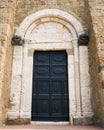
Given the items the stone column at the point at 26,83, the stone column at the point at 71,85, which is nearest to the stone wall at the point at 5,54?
the stone column at the point at 26,83

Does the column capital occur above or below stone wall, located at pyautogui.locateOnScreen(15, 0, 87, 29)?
below

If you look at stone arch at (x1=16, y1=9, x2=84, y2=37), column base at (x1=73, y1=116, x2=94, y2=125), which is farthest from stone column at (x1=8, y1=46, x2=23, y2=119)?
column base at (x1=73, y1=116, x2=94, y2=125)

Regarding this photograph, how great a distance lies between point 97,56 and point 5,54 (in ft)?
8.26

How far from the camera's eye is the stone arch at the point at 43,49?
19.9 feet

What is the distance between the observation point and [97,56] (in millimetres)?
5441

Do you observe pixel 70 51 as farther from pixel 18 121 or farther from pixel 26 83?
pixel 18 121

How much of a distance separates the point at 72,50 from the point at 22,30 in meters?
1.82

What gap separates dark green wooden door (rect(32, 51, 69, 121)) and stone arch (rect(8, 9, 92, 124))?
0.63 ft

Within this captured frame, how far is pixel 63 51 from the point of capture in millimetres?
6922

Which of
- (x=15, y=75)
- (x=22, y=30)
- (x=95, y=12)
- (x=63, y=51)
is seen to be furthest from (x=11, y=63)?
(x=95, y=12)

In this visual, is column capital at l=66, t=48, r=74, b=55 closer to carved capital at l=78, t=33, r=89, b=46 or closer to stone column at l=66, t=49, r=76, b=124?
stone column at l=66, t=49, r=76, b=124

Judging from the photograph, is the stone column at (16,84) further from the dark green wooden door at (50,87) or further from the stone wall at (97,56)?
the stone wall at (97,56)

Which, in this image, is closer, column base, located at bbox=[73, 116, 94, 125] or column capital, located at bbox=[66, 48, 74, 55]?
column base, located at bbox=[73, 116, 94, 125]

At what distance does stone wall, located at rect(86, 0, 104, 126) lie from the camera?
5168 mm
